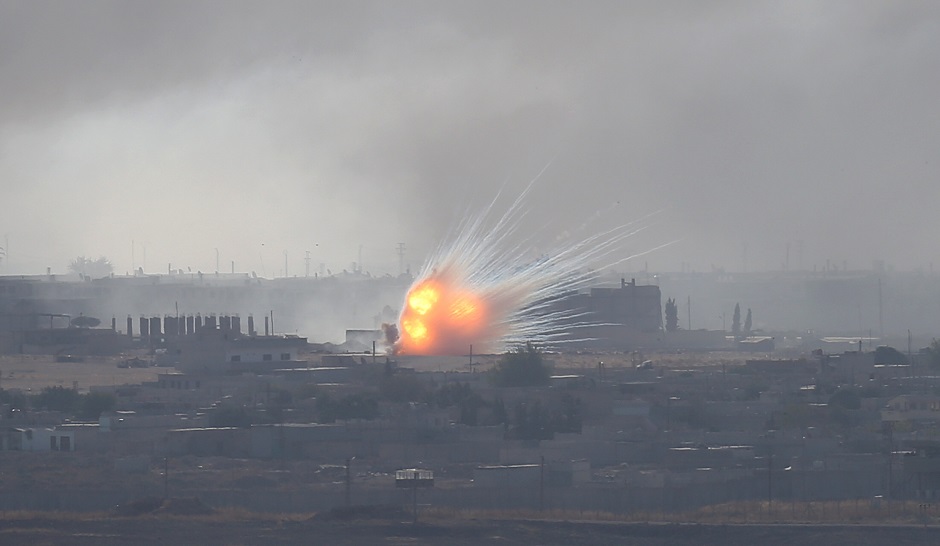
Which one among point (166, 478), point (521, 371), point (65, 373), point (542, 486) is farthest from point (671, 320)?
point (542, 486)

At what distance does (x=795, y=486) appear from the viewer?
36688 millimetres

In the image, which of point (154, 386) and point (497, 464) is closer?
point (497, 464)

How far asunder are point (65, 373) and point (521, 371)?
693 inches

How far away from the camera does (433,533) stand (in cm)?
3172

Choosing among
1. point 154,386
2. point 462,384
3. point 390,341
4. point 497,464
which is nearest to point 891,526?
point 497,464

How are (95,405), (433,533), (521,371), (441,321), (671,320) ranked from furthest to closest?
1. (671,320)
2. (441,321)
3. (521,371)
4. (95,405)
5. (433,533)

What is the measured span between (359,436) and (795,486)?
1132cm

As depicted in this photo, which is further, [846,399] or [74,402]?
[74,402]

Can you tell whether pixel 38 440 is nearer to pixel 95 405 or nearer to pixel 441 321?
pixel 95 405

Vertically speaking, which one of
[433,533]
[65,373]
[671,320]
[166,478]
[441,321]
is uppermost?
[671,320]

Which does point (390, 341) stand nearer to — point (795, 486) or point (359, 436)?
point (359, 436)

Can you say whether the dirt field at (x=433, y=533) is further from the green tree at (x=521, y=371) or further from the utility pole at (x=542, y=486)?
the green tree at (x=521, y=371)

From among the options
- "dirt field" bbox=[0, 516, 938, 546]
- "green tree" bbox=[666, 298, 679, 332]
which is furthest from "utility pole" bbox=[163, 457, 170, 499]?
"green tree" bbox=[666, 298, 679, 332]

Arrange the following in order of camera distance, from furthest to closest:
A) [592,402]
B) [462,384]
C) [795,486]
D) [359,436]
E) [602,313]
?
[602,313] → [462,384] → [592,402] → [359,436] → [795,486]
